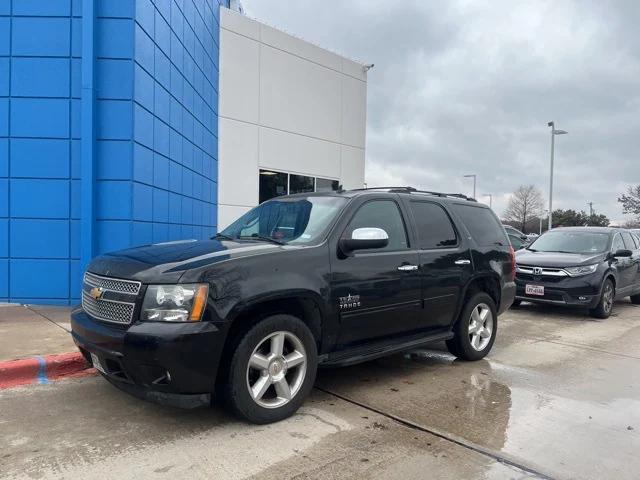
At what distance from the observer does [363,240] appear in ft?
14.5

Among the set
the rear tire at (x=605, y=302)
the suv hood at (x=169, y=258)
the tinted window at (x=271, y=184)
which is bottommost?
the rear tire at (x=605, y=302)

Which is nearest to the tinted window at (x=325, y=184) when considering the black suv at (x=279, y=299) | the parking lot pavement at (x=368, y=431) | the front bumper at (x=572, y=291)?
the front bumper at (x=572, y=291)

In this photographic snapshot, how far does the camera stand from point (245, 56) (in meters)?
14.6

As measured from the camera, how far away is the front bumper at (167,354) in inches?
138

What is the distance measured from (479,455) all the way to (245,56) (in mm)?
13288

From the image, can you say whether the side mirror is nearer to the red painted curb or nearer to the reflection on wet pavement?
the reflection on wet pavement

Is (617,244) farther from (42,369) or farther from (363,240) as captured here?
(42,369)

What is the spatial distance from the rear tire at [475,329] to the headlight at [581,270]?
12.0ft

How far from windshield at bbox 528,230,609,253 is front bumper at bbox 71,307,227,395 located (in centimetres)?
875

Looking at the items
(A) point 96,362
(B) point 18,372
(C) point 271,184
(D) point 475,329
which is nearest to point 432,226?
(D) point 475,329

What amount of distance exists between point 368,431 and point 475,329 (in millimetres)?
2589

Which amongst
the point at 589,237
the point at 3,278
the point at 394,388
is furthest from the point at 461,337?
the point at 3,278

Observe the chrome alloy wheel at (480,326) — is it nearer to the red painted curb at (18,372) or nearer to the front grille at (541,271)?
the front grille at (541,271)

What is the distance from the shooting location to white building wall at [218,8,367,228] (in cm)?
1442
